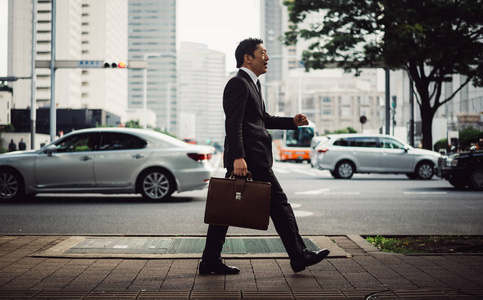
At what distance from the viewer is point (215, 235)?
195 inches

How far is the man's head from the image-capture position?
4973 mm

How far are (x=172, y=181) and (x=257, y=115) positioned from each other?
6.96 meters

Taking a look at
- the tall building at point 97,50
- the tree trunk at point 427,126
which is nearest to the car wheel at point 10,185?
the tree trunk at point 427,126

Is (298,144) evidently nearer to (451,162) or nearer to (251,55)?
(451,162)

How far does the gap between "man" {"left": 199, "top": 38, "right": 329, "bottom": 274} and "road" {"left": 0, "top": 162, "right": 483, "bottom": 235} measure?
283 cm

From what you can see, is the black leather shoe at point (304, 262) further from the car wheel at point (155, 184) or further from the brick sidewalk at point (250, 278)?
the car wheel at point (155, 184)

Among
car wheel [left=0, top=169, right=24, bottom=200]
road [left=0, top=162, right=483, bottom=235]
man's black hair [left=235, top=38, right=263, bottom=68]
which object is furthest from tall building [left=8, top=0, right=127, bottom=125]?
man's black hair [left=235, top=38, right=263, bottom=68]

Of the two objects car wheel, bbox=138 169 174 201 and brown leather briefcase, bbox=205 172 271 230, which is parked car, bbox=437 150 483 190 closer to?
car wheel, bbox=138 169 174 201

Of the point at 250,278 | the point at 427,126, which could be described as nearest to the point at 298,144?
the point at 427,126

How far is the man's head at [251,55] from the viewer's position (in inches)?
196

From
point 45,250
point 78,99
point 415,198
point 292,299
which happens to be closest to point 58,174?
point 45,250

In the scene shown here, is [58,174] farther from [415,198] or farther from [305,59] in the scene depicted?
[305,59]

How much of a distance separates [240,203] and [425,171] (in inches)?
658

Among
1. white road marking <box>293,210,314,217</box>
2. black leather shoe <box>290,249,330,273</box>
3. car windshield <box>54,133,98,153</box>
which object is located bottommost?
white road marking <box>293,210,314,217</box>
